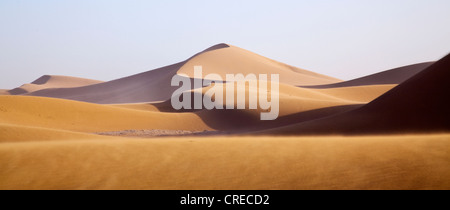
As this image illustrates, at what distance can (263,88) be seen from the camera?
146ft

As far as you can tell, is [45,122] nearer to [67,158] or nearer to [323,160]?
[67,158]

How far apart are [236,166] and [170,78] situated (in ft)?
239

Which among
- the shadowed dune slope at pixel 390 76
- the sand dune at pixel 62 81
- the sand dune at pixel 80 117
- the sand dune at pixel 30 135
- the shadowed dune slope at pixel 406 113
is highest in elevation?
the sand dune at pixel 62 81

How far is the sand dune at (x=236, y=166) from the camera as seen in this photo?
615cm

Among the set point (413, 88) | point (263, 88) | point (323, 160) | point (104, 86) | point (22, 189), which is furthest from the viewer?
point (104, 86)

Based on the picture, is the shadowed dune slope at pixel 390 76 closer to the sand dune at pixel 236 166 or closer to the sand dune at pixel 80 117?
the sand dune at pixel 80 117

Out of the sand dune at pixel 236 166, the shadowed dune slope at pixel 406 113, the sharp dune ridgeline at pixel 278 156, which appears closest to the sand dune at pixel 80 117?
the sharp dune ridgeline at pixel 278 156

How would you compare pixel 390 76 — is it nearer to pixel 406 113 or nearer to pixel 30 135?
pixel 406 113

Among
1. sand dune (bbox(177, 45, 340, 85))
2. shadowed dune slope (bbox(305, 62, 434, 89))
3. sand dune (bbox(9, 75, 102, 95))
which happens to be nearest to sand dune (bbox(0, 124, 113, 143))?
shadowed dune slope (bbox(305, 62, 434, 89))

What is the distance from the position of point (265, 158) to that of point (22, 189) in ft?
13.6

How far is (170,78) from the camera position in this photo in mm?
78938

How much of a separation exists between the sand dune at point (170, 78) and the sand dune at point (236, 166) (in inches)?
2539

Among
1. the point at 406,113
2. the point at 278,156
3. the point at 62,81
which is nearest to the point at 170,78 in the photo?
the point at 62,81
